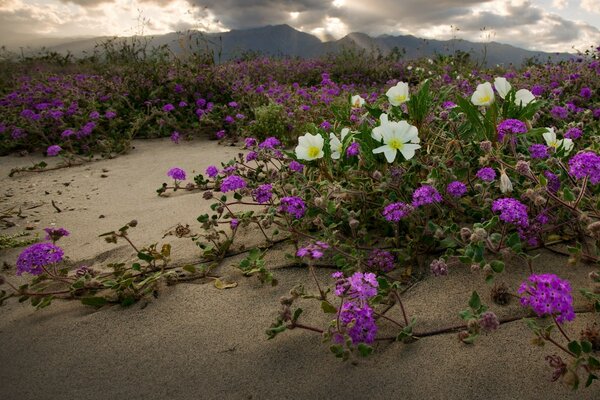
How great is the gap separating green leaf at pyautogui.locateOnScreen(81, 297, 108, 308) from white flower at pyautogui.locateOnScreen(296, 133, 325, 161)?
49.2 inches

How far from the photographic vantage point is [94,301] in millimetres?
2000

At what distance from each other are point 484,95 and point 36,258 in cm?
247

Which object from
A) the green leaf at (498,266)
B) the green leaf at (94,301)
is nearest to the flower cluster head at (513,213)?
the green leaf at (498,266)

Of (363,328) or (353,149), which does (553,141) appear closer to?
(353,149)

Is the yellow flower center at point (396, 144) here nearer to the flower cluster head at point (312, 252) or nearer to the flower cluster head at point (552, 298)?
the flower cluster head at point (312, 252)

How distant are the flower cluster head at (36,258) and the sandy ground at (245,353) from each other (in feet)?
0.73

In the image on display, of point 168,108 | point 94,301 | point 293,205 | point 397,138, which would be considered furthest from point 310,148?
point 168,108

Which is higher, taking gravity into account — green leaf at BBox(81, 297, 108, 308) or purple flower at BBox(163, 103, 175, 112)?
purple flower at BBox(163, 103, 175, 112)

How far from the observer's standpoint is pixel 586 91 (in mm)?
4402

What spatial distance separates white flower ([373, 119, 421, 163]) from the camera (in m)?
1.97

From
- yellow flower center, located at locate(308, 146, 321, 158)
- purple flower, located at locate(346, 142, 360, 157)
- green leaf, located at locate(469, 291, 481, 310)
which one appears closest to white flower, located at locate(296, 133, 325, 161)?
yellow flower center, located at locate(308, 146, 321, 158)

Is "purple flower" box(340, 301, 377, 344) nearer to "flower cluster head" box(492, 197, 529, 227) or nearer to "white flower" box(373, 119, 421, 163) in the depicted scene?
"flower cluster head" box(492, 197, 529, 227)

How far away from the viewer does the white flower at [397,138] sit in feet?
6.47

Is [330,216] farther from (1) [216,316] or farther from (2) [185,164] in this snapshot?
(2) [185,164]
